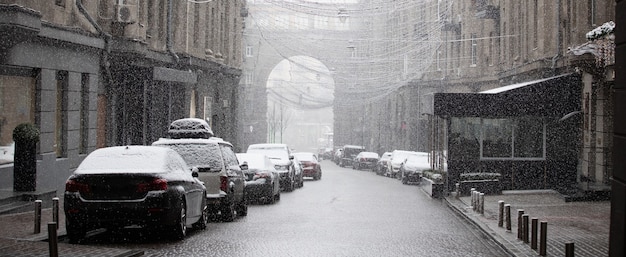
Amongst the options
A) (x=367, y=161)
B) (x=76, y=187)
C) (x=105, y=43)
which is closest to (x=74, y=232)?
(x=76, y=187)

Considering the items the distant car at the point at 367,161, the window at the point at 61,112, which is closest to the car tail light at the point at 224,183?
the window at the point at 61,112

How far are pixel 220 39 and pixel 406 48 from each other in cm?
2467

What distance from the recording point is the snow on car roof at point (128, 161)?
14164 mm

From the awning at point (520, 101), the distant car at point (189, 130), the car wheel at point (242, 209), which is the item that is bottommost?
the car wheel at point (242, 209)

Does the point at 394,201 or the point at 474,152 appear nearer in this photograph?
the point at 394,201

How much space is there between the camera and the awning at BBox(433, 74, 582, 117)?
94.5 ft

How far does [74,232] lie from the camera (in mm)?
14008

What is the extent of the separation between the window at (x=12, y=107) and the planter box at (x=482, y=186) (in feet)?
42.0

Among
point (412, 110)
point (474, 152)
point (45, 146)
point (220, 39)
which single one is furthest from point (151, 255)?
point (412, 110)

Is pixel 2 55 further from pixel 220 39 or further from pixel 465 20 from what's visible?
pixel 465 20

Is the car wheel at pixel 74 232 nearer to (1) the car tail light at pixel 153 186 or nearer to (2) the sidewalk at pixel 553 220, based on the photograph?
(1) the car tail light at pixel 153 186

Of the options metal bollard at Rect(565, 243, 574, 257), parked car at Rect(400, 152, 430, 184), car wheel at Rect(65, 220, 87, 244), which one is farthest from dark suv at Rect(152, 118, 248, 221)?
parked car at Rect(400, 152, 430, 184)

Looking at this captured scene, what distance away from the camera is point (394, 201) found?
86.8 feet

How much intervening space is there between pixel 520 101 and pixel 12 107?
15.1 metres
